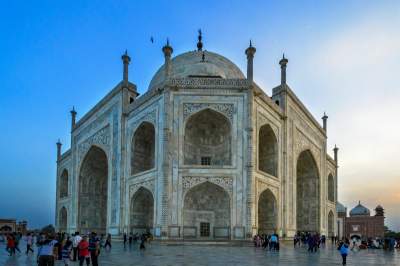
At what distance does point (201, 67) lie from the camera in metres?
35.9

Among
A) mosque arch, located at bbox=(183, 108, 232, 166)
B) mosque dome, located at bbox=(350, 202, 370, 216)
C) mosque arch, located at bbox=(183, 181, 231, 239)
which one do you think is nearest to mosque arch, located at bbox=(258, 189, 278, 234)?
mosque arch, located at bbox=(183, 181, 231, 239)

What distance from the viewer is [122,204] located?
31094 millimetres

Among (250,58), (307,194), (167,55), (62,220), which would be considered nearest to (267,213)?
(250,58)

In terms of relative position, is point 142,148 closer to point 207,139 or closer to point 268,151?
point 207,139

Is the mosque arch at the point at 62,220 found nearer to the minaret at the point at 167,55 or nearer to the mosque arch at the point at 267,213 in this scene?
the mosque arch at the point at 267,213

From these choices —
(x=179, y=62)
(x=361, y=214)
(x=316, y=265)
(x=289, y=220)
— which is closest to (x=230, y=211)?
(x=289, y=220)

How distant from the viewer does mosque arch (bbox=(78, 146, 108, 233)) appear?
132 feet

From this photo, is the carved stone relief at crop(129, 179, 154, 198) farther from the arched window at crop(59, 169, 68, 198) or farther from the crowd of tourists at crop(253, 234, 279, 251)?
the arched window at crop(59, 169, 68, 198)

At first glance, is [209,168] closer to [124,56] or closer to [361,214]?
[124,56]

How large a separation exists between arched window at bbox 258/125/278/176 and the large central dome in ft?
21.7

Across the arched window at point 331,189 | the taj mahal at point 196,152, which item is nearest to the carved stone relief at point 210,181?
the taj mahal at point 196,152

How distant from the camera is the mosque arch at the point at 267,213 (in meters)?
31.1

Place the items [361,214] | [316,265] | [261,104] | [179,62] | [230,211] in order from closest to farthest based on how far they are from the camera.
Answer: [316,265], [230,211], [261,104], [179,62], [361,214]

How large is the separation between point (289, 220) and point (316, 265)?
1843 cm
